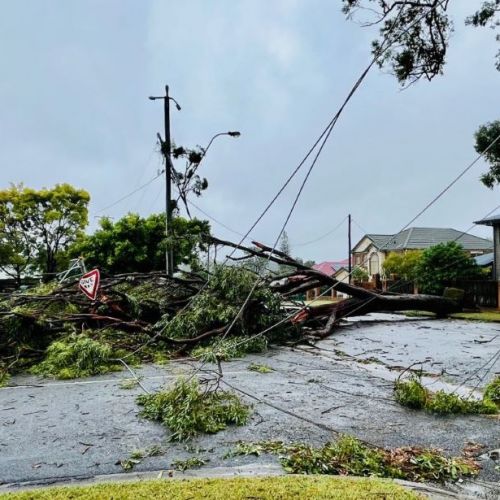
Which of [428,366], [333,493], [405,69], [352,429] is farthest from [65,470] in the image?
[405,69]

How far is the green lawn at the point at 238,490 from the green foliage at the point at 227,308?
16.7 feet

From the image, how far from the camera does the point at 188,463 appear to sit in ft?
9.14

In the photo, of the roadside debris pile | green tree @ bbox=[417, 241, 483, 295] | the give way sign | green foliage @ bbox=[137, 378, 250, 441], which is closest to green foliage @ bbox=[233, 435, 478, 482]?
green foliage @ bbox=[137, 378, 250, 441]

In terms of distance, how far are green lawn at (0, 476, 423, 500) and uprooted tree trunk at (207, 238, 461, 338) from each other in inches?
230

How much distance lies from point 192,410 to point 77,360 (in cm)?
305

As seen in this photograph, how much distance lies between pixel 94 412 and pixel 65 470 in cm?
131

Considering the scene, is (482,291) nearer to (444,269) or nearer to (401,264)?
(444,269)

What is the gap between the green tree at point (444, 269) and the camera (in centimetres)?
1770

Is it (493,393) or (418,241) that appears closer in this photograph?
(493,393)

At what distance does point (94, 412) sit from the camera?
4031mm

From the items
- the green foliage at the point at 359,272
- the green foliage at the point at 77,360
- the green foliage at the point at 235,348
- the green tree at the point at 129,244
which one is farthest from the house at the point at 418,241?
the green foliage at the point at 77,360

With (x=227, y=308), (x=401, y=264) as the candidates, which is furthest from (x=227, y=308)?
(x=401, y=264)

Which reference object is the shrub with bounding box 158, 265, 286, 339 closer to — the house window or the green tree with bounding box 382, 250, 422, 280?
the green tree with bounding box 382, 250, 422, 280

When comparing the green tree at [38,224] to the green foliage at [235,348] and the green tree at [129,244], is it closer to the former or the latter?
the green tree at [129,244]
